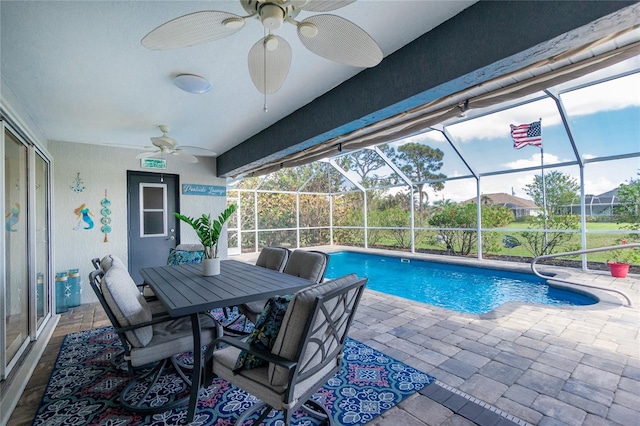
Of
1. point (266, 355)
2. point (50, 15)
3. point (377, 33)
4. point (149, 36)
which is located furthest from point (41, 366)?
point (377, 33)

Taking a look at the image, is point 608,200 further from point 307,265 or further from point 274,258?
point 274,258

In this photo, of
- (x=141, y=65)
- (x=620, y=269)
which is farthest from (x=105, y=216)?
(x=620, y=269)

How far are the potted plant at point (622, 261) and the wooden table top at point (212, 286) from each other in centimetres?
584

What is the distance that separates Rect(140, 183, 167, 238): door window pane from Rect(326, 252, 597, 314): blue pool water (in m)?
4.01

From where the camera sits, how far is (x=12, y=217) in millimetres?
2668

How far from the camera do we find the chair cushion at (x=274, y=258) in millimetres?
3340

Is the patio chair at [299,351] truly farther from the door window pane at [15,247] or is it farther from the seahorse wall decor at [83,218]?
the seahorse wall decor at [83,218]

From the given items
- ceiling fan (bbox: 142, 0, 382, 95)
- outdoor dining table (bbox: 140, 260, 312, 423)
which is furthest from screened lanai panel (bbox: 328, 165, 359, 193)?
ceiling fan (bbox: 142, 0, 382, 95)

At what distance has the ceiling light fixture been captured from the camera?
2445 millimetres

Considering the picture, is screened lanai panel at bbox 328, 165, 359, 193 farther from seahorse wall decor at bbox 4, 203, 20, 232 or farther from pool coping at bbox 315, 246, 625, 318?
seahorse wall decor at bbox 4, 203, 20, 232

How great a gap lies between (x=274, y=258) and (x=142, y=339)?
5.64 feet

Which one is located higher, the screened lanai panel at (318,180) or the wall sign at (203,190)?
the screened lanai panel at (318,180)

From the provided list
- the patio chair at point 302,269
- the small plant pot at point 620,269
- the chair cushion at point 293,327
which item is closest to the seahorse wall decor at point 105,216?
the patio chair at point 302,269

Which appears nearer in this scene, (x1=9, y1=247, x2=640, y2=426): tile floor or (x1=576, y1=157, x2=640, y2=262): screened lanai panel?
(x1=9, y1=247, x2=640, y2=426): tile floor
